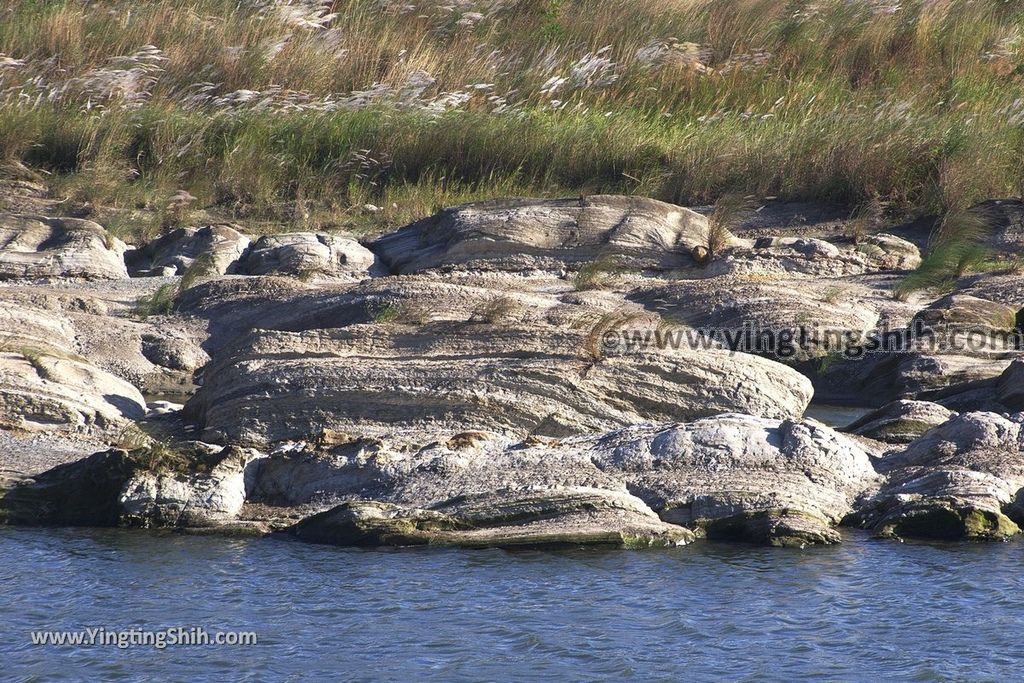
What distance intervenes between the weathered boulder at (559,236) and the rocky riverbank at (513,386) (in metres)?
0.03

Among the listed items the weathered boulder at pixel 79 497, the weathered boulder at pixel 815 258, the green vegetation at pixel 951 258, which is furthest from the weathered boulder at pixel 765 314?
the weathered boulder at pixel 79 497

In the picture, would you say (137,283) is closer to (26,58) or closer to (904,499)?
(26,58)

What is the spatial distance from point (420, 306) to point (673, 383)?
2.34m

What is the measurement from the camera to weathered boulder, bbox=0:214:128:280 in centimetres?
1366

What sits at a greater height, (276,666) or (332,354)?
(332,354)

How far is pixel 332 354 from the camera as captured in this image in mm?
9742

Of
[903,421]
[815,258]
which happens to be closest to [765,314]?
[815,258]

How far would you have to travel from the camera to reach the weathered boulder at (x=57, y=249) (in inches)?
538

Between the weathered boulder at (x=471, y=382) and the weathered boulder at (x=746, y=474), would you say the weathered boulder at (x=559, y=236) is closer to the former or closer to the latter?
the weathered boulder at (x=471, y=382)

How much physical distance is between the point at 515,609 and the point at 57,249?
8.79 metres

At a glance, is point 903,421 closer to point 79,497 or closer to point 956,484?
point 956,484

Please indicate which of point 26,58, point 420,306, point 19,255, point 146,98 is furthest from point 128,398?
point 26,58

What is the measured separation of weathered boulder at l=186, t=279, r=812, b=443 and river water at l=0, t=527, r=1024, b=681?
5.46ft

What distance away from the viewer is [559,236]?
536 inches
